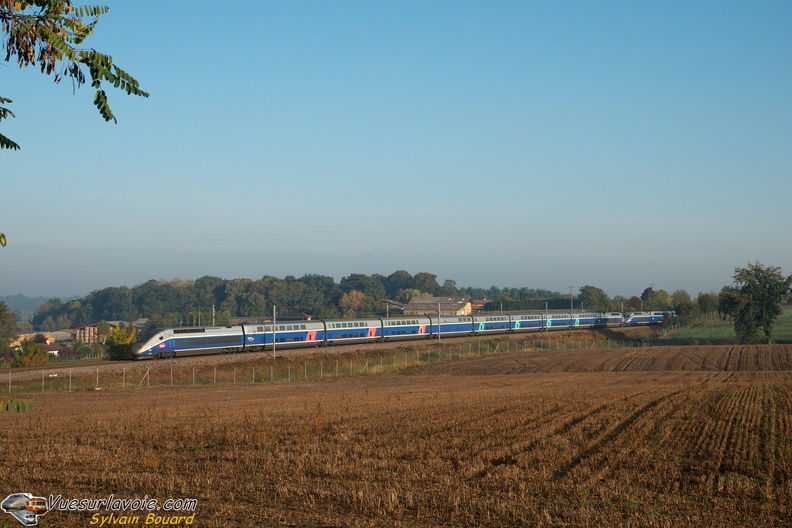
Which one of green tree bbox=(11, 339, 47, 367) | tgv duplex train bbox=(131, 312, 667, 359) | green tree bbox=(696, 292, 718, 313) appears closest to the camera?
tgv duplex train bbox=(131, 312, 667, 359)

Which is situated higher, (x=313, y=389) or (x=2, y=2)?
(x=2, y=2)

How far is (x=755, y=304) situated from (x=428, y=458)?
4383 inches

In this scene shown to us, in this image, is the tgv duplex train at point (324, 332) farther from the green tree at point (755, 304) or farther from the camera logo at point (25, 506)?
the camera logo at point (25, 506)

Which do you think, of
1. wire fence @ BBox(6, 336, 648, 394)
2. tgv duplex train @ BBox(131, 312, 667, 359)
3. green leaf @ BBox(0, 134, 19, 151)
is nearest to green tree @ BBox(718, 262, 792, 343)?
tgv duplex train @ BBox(131, 312, 667, 359)

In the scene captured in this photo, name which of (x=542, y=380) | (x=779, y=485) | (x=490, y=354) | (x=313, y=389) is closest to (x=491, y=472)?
(x=779, y=485)

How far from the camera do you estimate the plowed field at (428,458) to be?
14.5 meters

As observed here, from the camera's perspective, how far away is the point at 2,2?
22.2 ft

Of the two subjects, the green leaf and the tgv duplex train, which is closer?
the green leaf

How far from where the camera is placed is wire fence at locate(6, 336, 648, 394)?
2176 inches

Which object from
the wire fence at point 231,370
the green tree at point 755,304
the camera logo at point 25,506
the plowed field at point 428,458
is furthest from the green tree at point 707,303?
the camera logo at point 25,506

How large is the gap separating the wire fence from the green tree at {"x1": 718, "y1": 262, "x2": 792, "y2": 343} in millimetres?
44468

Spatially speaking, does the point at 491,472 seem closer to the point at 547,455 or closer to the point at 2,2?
the point at 547,455

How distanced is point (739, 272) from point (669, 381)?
73199 mm

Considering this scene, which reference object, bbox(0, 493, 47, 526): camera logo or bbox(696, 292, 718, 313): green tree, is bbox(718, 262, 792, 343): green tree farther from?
bbox(0, 493, 47, 526): camera logo
